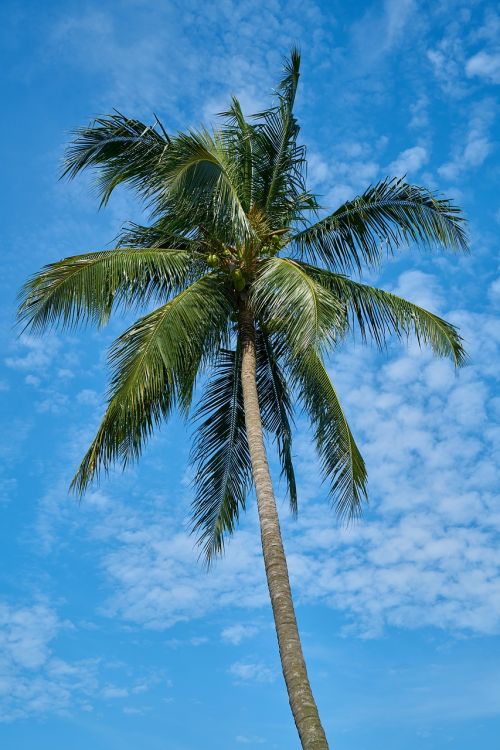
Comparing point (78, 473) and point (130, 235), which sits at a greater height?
point (130, 235)

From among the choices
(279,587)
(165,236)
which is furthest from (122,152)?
(279,587)

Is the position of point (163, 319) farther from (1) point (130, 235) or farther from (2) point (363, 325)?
(2) point (363, 325)

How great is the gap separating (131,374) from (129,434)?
3.56 feet

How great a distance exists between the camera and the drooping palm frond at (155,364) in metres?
10.6

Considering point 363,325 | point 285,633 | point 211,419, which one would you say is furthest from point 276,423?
point 285,633

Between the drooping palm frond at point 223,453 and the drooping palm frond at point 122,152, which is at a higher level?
the drooping palm frond at point 122,152

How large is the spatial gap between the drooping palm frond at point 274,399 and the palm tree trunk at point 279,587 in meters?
1.43

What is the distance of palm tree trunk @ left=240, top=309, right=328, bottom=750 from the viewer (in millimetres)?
8008

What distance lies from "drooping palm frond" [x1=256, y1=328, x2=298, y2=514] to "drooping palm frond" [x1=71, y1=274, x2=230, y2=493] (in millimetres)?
1092

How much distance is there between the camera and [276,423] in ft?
44.3

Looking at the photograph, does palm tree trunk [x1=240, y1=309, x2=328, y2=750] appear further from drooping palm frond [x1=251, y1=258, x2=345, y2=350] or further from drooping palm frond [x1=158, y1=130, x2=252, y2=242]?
drooping palm frond [x1=158, y1=130, x2=252, y2=242]

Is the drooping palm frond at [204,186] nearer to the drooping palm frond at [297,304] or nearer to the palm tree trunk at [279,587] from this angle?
the drooping palm frond at [297,304]

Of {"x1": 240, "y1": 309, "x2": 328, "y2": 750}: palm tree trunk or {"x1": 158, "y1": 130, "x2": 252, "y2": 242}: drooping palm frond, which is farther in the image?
{"x1": 158, "y1": 130, "x2": 252, "y2": 242}: drooping palm frond

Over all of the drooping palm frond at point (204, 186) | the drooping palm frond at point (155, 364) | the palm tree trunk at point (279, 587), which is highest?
the drooping palm frond at point (204, 186)
